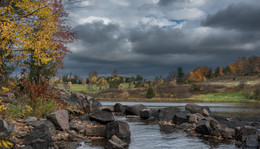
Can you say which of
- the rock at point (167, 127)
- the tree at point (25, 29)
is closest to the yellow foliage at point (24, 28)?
the tree at point (25, 29)

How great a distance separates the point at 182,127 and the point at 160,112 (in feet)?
19.5

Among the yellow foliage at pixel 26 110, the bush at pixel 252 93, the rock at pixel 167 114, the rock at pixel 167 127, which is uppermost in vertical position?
the yellow foliage at pixel 26 110

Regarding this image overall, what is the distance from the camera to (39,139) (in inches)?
377

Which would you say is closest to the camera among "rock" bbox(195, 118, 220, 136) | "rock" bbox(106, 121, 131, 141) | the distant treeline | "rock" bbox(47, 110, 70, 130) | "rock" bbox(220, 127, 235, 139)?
"rock" bbox(47, 110, 70, 130)

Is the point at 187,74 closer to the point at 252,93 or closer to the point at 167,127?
the point at 252,93

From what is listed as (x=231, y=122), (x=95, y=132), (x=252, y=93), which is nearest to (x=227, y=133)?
(x=231, y=122)

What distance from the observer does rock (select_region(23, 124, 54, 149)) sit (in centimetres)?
948

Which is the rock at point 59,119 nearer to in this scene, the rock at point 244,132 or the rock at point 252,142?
the rock at point 252,142

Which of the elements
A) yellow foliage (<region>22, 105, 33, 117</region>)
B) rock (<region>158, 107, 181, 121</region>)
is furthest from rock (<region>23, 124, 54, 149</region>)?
rock (<region>158, 107, 181, 121</region>)

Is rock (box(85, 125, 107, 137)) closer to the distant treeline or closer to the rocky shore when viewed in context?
the rocky shore

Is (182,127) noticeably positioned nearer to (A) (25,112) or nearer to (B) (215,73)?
(A) (25,112)

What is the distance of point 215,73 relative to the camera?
175 meters

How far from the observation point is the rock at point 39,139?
31.1 ft

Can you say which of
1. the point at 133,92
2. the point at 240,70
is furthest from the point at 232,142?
the point at 240,70
